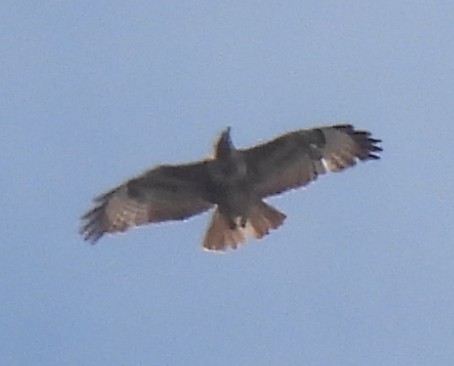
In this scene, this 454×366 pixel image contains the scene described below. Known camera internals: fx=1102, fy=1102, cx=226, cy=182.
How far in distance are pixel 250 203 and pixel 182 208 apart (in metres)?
0.67

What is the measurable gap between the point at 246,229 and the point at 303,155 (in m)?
0.90

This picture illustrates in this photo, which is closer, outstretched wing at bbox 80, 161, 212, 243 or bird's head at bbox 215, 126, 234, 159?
bird's head at bbox 215, 126, 234, 159

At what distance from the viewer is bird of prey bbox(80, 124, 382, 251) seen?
9984 millimetres

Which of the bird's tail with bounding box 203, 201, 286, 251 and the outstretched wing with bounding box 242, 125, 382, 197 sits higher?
the outstretched wing with bounding box 242, 125, 382, 197

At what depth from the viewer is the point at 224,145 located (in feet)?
32.0

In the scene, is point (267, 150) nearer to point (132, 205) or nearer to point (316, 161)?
point (316, 161)

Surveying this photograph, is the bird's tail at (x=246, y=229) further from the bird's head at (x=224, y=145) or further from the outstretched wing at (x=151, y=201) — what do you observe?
the bird's head at (x=224, y=145)

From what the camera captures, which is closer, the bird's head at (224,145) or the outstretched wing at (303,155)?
the bird's head at (224,145)

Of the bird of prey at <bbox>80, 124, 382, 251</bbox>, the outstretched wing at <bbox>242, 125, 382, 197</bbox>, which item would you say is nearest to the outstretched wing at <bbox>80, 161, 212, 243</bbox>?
the bird of prey at <bbox>80, 124, 382, 251</bbox>

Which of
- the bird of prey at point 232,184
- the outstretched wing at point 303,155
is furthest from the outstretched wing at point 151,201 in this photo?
the outstretched wing at point 303,155

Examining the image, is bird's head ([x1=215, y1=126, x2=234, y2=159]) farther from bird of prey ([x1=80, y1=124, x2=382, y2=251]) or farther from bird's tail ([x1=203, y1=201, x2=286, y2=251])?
bird's tail ([x1=203, y1=201, x2=286, y2=251])

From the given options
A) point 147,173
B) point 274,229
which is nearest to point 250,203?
point 274,229

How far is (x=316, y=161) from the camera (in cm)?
1041

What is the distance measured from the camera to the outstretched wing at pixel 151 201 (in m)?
10.1
